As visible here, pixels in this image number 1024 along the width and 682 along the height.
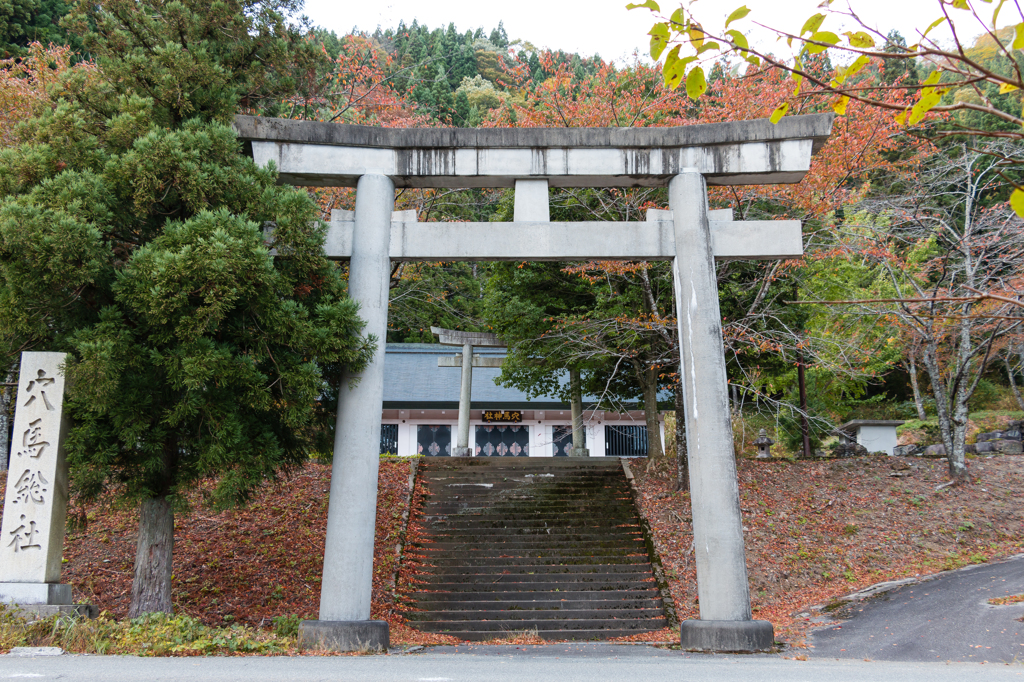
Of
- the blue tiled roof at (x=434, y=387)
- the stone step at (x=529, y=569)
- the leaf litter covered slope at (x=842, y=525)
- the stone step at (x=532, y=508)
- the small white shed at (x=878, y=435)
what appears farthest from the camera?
the blue tiled roof at (x=434, y=387)

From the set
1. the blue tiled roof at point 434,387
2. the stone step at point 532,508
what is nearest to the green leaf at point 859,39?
the stone step at point 532,508

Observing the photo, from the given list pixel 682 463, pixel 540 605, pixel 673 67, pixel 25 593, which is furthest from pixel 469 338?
pixel 673 67

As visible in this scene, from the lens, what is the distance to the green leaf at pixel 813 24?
9.20 feet

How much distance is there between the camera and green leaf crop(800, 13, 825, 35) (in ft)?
9.20

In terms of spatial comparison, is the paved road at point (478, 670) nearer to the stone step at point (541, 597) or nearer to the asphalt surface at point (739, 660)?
the asphalt surface at point (739, 660)

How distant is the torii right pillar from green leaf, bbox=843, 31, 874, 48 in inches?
233

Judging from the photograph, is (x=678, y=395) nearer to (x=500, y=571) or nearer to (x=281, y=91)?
(x=500, y=571)

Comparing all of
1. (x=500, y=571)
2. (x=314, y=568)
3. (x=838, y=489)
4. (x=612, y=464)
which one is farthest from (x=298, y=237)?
(x=838, y=489)

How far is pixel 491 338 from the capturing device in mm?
20359

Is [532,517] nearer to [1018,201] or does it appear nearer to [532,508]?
[532,508]

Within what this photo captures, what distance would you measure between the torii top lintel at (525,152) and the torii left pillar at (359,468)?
434 mm

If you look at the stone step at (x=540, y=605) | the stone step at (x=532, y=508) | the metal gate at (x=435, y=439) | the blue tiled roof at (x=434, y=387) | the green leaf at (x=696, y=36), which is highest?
the blue tiled roof at (x=434, y=387)

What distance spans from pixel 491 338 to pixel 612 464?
17.1 feet

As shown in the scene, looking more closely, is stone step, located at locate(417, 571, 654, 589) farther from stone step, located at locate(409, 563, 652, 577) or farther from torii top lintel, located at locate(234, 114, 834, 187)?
torii top lintel, located at locate(234, 114, 834, 187)
